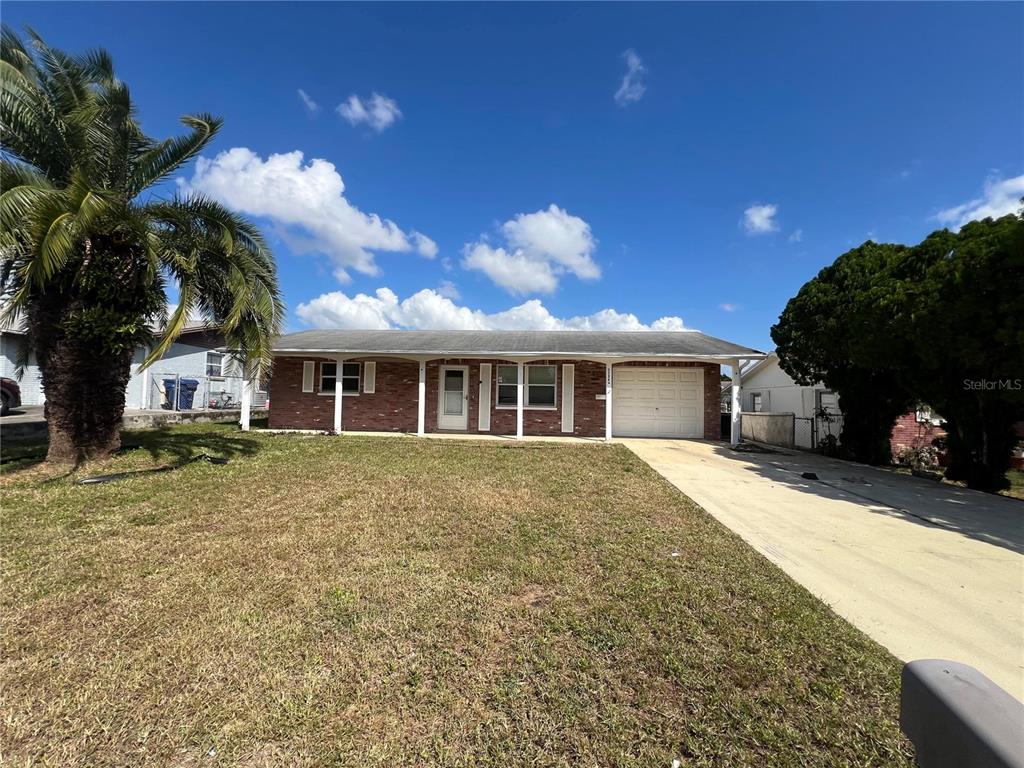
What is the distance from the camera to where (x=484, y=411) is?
15430 mm

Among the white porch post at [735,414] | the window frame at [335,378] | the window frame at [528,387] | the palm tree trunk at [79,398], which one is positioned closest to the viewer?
the palm tree trunk at [79,398]

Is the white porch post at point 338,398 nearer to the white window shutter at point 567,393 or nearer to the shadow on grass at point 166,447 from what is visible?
the shadow on grass at point 166,447

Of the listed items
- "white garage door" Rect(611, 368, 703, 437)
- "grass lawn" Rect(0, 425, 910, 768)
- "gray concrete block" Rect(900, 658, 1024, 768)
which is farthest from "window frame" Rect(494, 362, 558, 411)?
"gray concrete block" Rect(900, 658, 1024, 768)

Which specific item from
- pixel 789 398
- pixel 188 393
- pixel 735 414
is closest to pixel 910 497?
pixel 735 414

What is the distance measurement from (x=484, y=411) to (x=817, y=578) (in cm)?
1204

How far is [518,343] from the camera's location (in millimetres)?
15289

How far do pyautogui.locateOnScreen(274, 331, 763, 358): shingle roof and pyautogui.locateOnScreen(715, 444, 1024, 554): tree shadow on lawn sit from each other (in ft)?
13.8

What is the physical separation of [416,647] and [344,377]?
1416 cm

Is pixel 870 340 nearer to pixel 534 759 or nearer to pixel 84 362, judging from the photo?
pixel 534 759

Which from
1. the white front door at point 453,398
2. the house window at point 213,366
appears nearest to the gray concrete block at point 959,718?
the white front door at point 453,398

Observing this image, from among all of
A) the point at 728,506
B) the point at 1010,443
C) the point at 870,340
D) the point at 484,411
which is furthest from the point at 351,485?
the point at 1010,443

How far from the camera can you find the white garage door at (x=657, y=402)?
586 inches

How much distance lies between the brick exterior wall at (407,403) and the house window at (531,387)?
18 centimetres

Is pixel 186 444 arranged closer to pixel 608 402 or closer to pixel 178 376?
pixel 608 402
